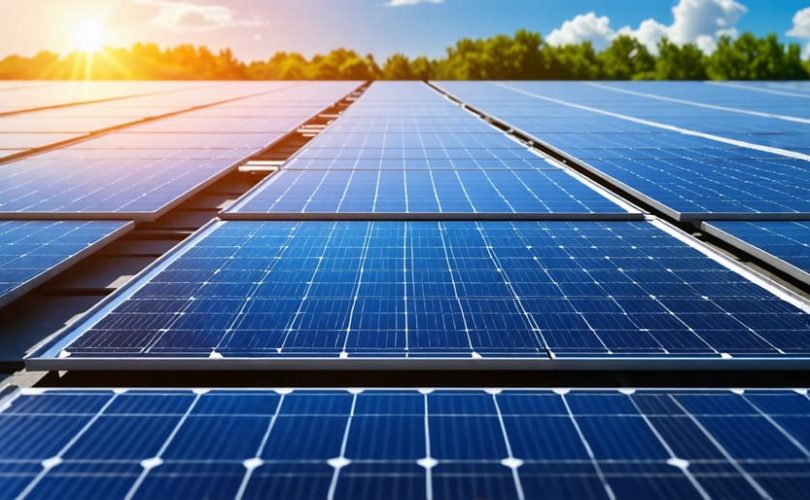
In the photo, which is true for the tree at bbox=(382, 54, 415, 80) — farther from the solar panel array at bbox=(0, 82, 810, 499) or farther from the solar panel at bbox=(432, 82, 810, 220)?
the solar panel array at bbox=(0, 82, 810, 499)

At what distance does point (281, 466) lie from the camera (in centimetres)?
457

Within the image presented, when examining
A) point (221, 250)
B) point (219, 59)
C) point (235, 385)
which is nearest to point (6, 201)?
point (221, 250)

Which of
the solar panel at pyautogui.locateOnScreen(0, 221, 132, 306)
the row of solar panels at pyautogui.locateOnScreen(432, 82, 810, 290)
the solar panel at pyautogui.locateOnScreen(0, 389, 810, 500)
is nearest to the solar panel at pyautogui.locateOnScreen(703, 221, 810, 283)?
the row of solar panels at pyautogui.locateOnScreen(432, 82, 810, 290)

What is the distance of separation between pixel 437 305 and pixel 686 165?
37.3 feet

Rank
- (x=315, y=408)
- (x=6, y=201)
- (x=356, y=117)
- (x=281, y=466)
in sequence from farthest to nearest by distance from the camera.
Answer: (x=356, y=117), (x=6, y=201), (x=315, y=408), (x=281, y=466)

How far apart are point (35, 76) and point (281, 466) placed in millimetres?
130470

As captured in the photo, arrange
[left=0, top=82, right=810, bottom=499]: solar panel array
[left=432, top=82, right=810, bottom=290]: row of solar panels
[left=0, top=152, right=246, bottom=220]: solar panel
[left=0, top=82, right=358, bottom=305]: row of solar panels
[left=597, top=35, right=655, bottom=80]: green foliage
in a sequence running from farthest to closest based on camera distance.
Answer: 1. [left=597, top=35, right=655, bottom=80]: green foliage
2. [left=0, top=152, right=246, bottom=220]: solar panel
3. [left=432, top=82, right=810, bottom=290]: row of solar panels
4. [left=0, top=82, right=358, bottom=305]: row of solar panels
5. [left=0, top=82, right=810, bottom=499]: solar panel array

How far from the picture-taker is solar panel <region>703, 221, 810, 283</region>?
8250 mm

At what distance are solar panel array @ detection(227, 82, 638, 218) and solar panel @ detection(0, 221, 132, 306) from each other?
2521mm

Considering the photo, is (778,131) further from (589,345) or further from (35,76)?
→ (35,76)

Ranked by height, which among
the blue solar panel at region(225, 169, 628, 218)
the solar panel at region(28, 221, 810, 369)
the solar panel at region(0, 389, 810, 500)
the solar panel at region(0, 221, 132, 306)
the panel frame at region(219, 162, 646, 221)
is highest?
the blue solar panel at region(225, 169, 628, 218)

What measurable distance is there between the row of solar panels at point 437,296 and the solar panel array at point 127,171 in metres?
2.42

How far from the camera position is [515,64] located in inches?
5177

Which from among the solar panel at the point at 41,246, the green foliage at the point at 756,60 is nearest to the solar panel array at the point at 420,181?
the solar panel at the point at 41,246
